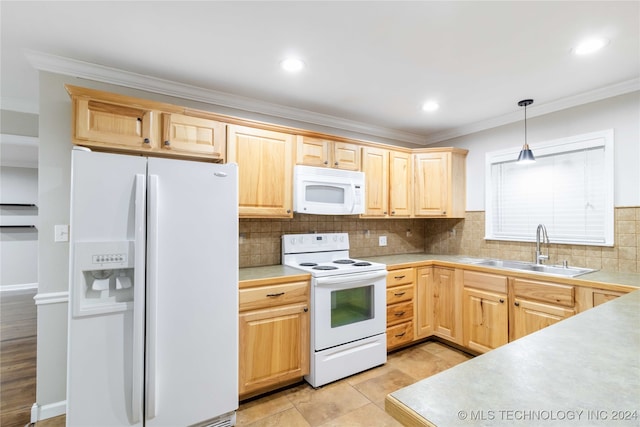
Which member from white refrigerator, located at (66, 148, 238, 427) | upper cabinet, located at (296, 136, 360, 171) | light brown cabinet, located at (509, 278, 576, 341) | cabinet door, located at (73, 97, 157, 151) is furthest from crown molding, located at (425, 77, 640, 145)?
cabinet door, located at (73, 97, 157, 151)

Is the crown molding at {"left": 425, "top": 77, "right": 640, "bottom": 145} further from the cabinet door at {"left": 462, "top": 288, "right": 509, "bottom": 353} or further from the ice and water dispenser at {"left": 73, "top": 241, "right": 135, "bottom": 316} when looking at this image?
the ice and water dispenser at {"left": 73, "top": 241, "right": 135, "bottom": 316}

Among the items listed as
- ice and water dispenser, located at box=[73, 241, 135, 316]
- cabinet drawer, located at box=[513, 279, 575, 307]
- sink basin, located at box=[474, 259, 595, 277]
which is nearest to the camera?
ice and water dispenser, located at box=[73, 241, 135, 316]

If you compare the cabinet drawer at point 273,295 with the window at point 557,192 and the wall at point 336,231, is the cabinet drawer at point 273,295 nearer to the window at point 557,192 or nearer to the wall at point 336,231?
the wall at point 336,231

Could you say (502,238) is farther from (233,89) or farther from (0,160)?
(0,160)

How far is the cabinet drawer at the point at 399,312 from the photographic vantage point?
288 cm

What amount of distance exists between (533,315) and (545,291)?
0.23 meters

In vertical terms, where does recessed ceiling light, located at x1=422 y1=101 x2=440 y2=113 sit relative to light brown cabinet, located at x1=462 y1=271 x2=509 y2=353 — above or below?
above

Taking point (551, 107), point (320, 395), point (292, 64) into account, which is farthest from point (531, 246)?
point (292, 64)

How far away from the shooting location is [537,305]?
7.96ft

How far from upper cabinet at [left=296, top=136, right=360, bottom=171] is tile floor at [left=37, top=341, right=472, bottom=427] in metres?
1.89

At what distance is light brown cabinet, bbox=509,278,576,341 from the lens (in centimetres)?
227

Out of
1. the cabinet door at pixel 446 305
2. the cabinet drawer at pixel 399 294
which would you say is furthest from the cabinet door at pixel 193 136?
the cabinet door at pixel 446 305

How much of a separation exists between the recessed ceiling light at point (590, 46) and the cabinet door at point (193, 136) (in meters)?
2.49

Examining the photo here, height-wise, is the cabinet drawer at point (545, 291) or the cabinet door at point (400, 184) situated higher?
the cabinet door at point (400, 184)
